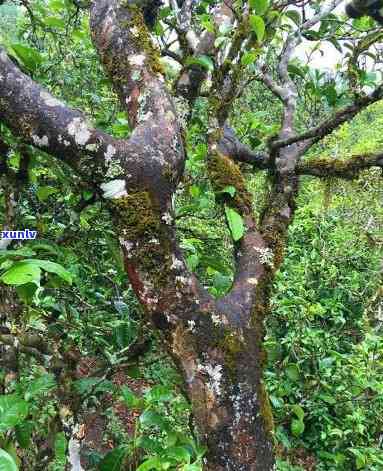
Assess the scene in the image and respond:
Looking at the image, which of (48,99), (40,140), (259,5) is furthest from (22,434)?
(259,5)

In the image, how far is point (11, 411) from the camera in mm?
1079

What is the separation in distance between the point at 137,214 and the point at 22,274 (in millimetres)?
404

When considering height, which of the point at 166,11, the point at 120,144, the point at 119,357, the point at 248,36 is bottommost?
the point at 119,357

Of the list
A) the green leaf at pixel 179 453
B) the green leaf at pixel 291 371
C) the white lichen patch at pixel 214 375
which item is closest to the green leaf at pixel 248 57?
the white lichen patch at pixel 214 375

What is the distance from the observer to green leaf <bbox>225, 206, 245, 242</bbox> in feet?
5.21

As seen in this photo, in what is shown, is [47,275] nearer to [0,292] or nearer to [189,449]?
[0,292]

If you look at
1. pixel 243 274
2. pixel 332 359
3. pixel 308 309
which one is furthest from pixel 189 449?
pixel 308 309

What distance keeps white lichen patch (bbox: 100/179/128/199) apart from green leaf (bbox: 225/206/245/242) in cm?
48

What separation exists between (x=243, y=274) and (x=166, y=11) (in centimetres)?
167

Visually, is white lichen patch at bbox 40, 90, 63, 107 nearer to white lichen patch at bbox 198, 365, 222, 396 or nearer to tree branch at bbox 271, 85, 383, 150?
white lichen patch at bbox 198, 365, 222, 396

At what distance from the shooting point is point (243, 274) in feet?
5.07

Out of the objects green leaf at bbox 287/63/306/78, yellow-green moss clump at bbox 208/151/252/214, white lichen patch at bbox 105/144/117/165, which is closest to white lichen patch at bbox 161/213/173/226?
white lichen patch at bbox 105/144/117/165

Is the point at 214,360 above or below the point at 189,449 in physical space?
above

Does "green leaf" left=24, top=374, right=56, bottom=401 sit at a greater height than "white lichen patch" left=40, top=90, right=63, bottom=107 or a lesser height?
lesser
